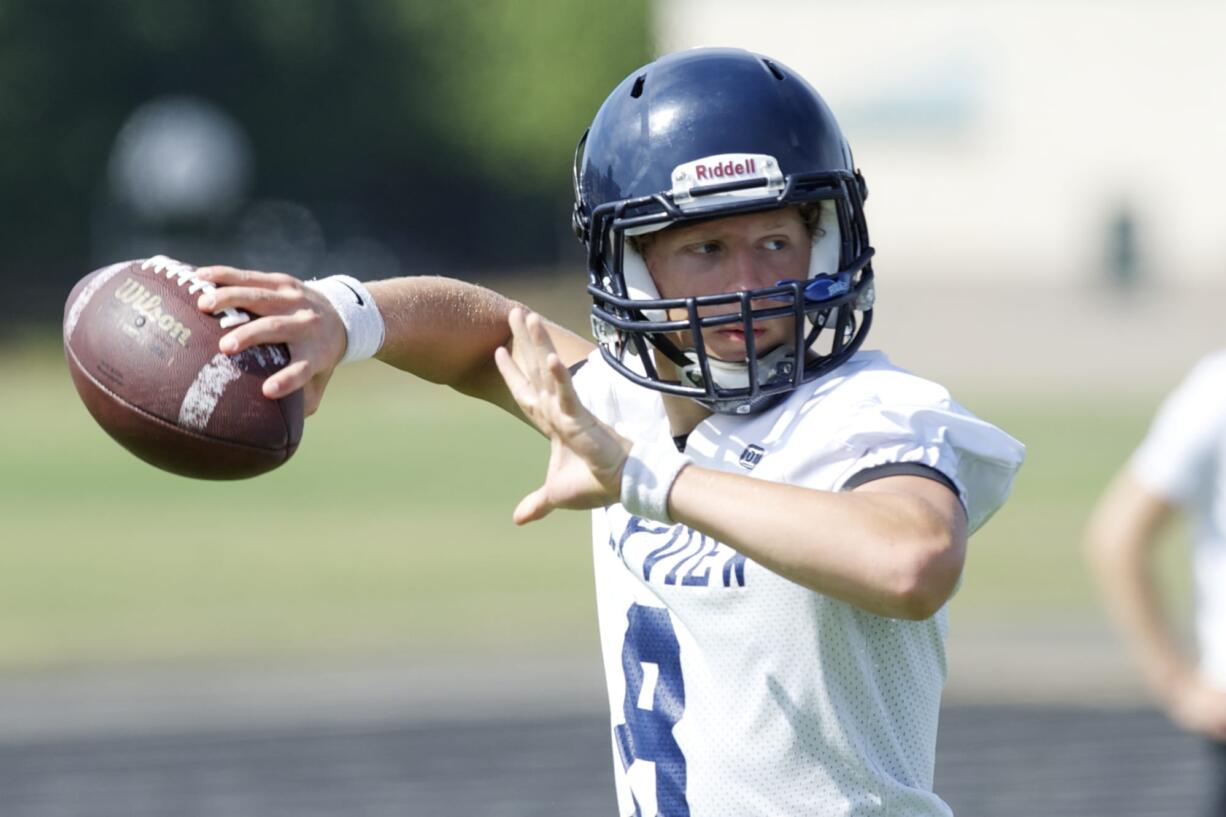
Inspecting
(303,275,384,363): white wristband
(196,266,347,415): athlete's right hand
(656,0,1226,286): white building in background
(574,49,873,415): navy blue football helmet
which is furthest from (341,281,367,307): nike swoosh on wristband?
(656,0,1226,286): white building in background

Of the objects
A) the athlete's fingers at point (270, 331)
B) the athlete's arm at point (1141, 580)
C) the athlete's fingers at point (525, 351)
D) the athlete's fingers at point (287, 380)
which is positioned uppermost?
the athlete's fingers at point (525, 351)

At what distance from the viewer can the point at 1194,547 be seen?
12.8 ft

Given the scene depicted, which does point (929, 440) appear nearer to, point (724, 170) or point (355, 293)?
point (724, 170)

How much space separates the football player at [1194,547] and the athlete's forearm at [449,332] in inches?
51.3

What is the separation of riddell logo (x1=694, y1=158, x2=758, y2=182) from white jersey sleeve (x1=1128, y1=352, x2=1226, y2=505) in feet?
4.86

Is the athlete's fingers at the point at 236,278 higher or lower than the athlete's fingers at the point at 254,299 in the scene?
higher

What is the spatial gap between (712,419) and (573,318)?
26347mm

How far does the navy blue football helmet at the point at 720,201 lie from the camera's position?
2633 millimetres

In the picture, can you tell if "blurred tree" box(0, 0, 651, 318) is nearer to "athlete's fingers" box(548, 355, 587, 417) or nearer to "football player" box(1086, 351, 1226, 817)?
"football player" box(1086, 351, 1226, 817)

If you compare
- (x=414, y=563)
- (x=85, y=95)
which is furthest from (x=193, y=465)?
(x=85, y=95)

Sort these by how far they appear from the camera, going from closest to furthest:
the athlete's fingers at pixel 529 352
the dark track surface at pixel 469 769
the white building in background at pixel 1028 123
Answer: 1. the athlete's fingers at pixel 529 352
2. the dark track surface at pixel 469 769
3. the white building in background at pixel 1028 123

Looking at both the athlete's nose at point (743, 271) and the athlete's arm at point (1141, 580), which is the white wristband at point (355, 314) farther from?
the athlete's arm at point (1141, 580)

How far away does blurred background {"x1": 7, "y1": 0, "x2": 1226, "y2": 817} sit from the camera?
312 inches

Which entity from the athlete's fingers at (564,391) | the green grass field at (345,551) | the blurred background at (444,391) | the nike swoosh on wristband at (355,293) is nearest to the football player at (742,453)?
the athlete's fingers at (564,391)
